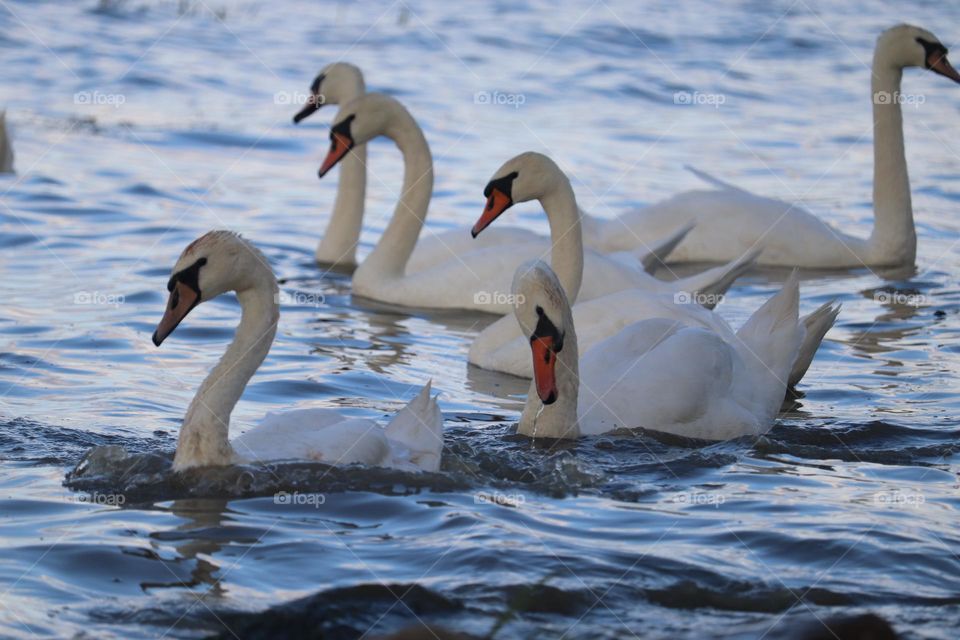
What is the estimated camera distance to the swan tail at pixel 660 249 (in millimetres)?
10312

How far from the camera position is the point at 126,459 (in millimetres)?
6129

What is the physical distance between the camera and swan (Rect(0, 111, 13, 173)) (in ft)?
41.1

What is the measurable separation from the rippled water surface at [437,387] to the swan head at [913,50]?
1.48 m

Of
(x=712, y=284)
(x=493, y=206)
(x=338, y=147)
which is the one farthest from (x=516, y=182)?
(x=338, y=147)

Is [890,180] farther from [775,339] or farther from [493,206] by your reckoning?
[493,206]

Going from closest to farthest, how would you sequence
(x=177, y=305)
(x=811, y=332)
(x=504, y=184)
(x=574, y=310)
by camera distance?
(x=177, y=305) → (x=811, y=332) → (x=504, y=184) → (x=574, y=310)

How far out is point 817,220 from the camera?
1138 centimetres

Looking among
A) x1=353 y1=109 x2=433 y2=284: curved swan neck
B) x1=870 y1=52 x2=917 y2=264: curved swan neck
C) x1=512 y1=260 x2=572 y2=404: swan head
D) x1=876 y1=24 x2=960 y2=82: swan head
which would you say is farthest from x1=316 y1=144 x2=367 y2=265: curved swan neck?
x1=512 y1=260 x2=572 y2=404: swan head

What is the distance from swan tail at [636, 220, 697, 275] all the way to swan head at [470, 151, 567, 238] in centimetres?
200

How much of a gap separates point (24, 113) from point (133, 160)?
1.92 m

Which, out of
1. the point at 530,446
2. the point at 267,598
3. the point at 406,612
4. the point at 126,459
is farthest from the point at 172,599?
the point at 530,446

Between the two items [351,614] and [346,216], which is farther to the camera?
[346,216]

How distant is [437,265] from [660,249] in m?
1.51

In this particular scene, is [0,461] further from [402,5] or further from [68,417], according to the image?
[402,5]
